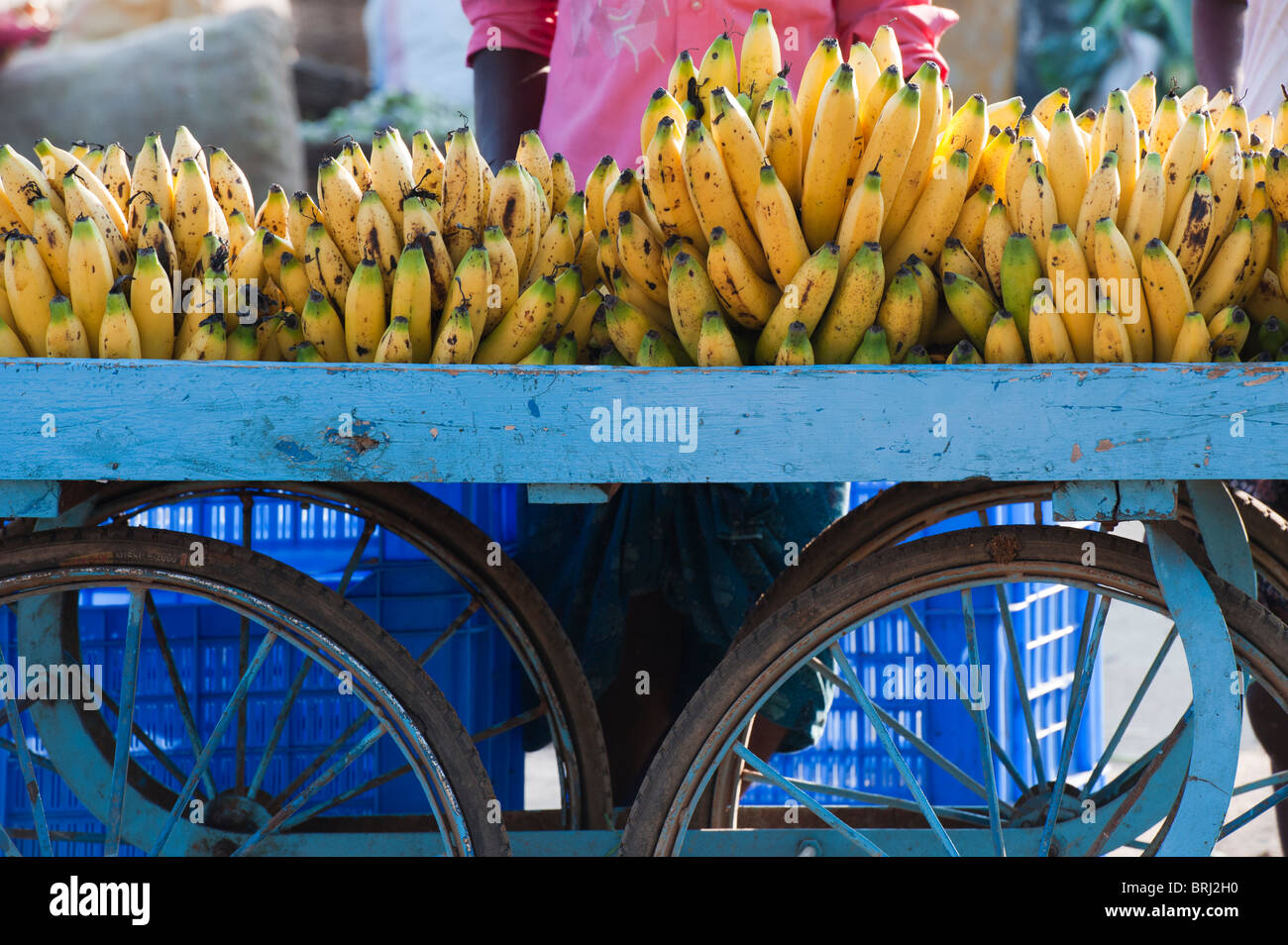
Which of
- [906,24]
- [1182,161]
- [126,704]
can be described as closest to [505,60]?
[906,24]

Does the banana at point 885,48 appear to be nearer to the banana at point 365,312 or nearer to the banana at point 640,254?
the banana at point 640,254

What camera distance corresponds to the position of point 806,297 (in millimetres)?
1400

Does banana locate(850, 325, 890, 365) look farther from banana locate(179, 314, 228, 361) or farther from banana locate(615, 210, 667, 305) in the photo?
banana locate(179, 314, 228, 361)

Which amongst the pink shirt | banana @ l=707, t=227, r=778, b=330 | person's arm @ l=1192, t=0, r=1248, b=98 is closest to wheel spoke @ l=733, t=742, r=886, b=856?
banana @ l=707, t=227, r=778, b=330

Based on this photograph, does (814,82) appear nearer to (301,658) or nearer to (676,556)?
(676,556)

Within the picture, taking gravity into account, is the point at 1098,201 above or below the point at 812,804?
above

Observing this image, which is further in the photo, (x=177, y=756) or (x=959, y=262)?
(x=177, y=756)

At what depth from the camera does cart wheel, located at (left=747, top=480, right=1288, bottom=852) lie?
1714mm

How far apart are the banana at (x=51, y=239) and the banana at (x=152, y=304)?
9 centimetres

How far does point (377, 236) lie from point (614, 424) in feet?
1.51

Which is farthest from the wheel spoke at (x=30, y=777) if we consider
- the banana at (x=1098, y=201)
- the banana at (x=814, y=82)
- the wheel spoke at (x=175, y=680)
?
the banana at (x=1098, y=201)
